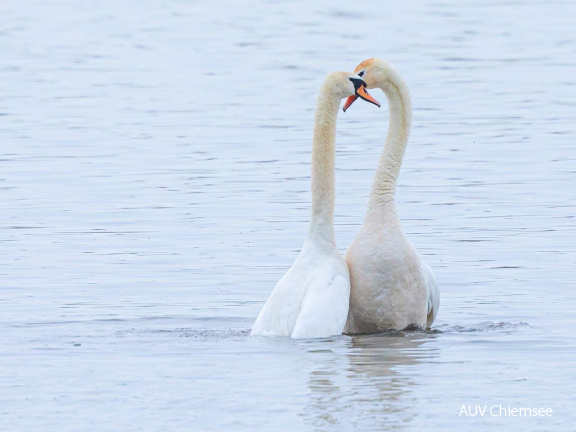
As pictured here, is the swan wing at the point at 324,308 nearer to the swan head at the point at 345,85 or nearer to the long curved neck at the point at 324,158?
the long curved neck at the point at 324,158

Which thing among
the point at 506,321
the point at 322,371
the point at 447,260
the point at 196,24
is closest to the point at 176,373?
the point at 322,371

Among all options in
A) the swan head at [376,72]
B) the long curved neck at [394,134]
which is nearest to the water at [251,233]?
the long curved neck at [394,134]

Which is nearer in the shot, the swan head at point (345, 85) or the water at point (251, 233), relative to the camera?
the water at point (251, 233)

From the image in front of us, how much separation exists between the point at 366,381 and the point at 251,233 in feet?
20.1

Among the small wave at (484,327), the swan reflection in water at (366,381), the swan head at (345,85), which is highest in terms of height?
the swan head at (345,85)

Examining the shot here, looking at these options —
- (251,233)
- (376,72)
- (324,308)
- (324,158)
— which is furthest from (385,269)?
(251,233)

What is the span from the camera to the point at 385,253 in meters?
11.5

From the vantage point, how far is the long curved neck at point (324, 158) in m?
11.6

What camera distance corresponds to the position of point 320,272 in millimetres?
11266

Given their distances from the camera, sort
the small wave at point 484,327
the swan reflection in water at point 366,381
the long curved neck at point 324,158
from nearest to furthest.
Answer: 1. the swan reflection in water at point 366,381
2. the long curved neck at point 324,158
3. the small wave at point 484,327

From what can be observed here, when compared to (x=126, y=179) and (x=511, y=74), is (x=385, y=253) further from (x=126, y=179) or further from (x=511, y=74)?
(x=511, y=74)

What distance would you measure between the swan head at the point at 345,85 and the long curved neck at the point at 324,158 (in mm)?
53

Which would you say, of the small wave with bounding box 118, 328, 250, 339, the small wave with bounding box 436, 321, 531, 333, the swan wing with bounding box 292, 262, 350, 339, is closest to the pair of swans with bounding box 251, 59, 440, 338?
the swan wing with bounding box 292, 262, 350, 339

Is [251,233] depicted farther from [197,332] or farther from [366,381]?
[366,381]
